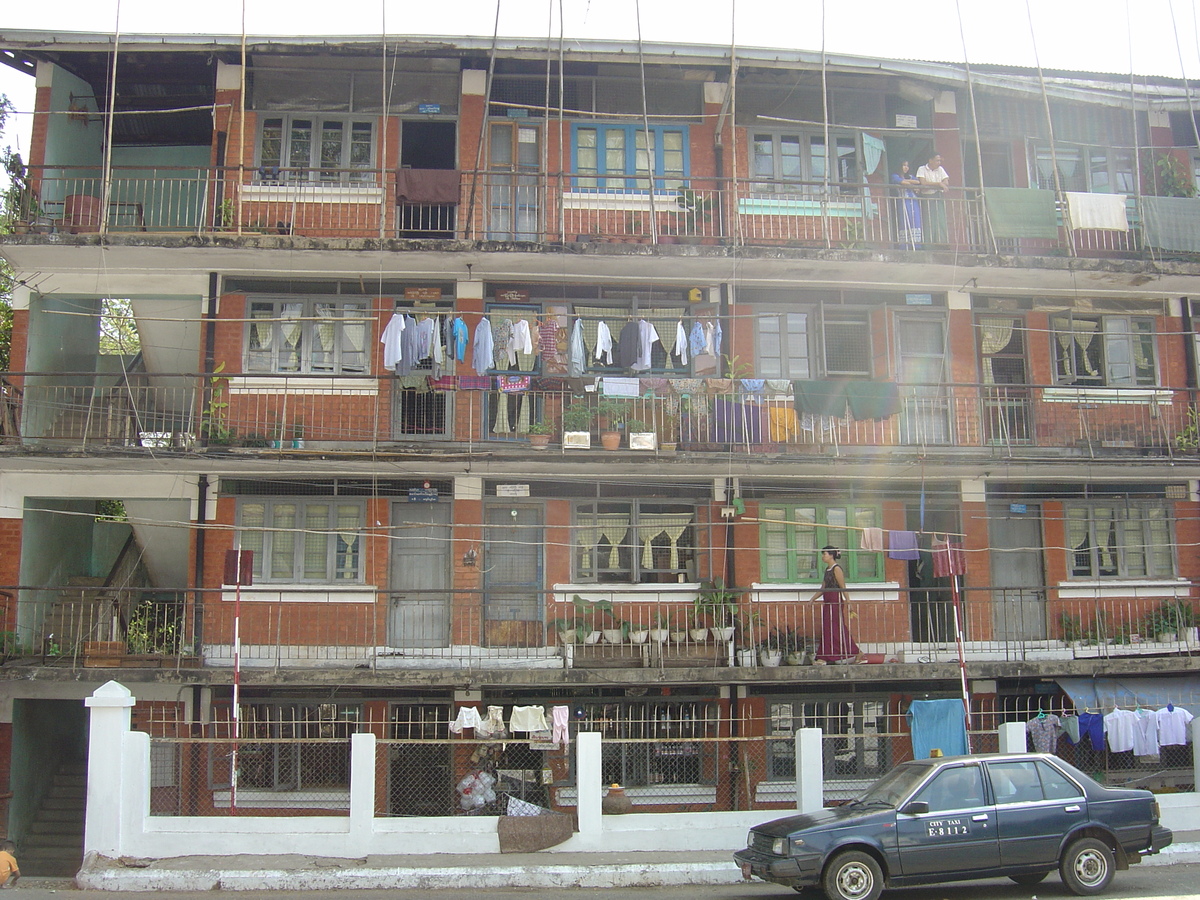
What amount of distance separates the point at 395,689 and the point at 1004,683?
944 centimetres

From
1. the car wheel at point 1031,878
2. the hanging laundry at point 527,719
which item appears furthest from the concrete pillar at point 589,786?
the car wheel at point 1031,878

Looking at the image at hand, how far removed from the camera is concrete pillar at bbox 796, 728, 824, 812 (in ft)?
42.4

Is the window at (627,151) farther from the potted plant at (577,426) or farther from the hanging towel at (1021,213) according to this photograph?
the hanging towel at (1021,213)

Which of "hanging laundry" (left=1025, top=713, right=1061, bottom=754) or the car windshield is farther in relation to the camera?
"hanging laundry" (left=1025, top=713, right=1061, bottom=754)

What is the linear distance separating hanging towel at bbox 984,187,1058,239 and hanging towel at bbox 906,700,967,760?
759 centimetres

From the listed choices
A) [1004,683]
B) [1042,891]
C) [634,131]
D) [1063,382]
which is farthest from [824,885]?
[634,131]

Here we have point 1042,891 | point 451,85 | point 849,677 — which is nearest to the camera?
point 1042,891

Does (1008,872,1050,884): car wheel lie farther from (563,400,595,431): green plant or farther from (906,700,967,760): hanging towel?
(563,400,595,431): green plant

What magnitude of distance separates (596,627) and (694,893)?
5260 mm

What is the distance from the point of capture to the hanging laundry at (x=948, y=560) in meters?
15.5

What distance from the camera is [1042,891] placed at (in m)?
11.0

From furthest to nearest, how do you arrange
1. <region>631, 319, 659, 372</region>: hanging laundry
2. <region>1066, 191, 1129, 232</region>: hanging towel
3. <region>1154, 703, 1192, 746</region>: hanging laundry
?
<region>1066, 191, 1129, 232</region>: hanging towel, <region>631, 319, 659, 372</region>: hanging laundry, <region>1154, 703, 1192, 746</region>: hanging laundry

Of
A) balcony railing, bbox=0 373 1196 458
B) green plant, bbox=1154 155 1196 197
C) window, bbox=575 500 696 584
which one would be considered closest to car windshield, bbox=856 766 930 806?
window, bbox=575 500 696 584

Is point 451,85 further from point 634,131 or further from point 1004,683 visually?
point 1004,683
